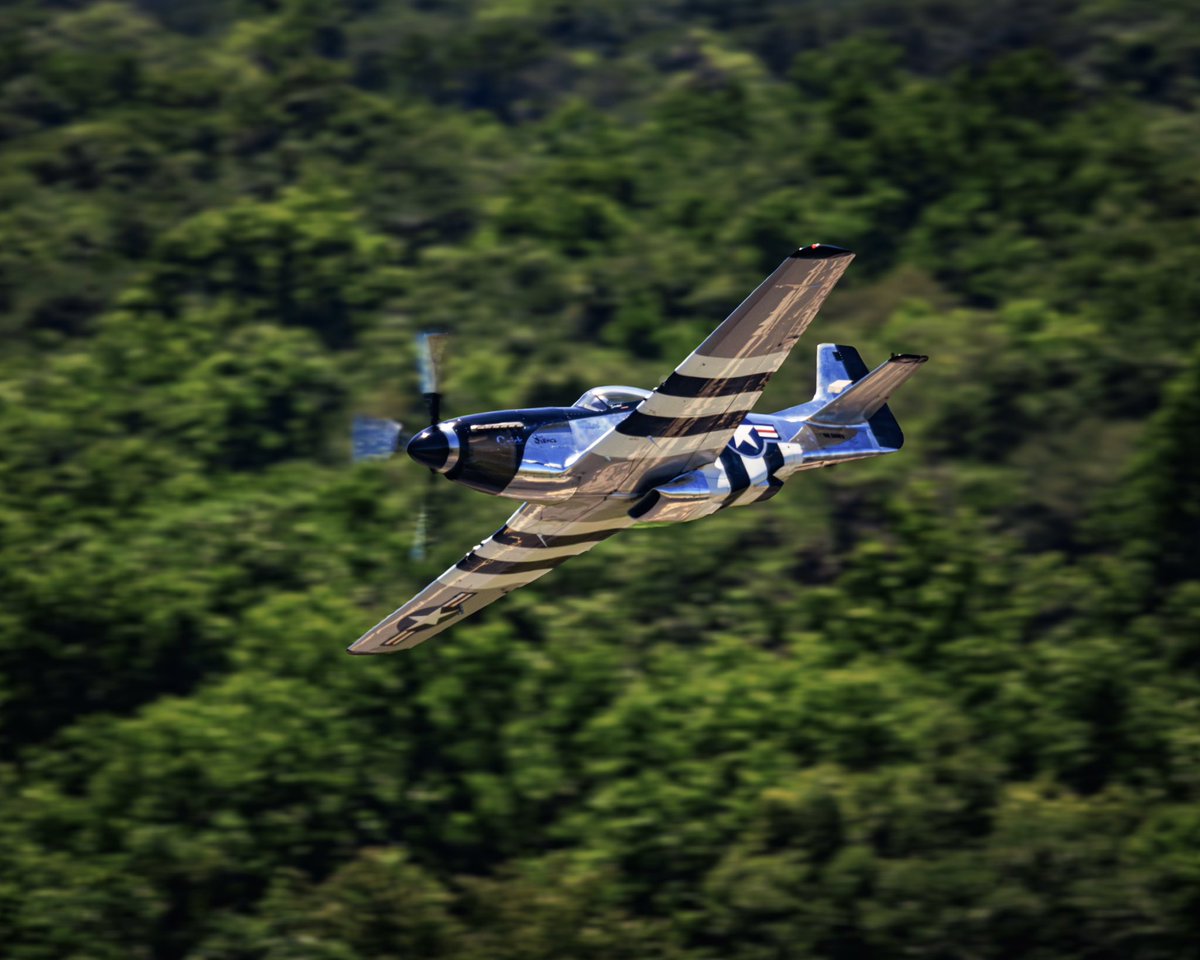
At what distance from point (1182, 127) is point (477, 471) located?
185 feet

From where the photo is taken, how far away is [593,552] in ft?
141

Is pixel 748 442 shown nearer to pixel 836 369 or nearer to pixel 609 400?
pixel 609 400

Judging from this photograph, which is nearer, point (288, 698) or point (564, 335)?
point (288, 698)

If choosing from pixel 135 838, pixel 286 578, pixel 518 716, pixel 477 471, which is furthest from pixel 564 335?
pixel 477 471

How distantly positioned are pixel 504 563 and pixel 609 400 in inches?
137

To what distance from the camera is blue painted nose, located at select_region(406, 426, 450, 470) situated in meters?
18.8

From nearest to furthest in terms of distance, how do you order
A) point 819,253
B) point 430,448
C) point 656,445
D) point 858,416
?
point 819,253 < point 430,448 < point 656,445 < point 858,416

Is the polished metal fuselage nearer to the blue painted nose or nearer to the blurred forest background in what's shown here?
the blue painted nose

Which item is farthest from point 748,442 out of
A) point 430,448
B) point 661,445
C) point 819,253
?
point 430,448

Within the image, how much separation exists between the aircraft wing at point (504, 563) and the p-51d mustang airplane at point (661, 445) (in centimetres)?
2

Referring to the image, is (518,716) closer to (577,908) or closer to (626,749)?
(626,749)

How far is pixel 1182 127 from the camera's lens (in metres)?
68.1

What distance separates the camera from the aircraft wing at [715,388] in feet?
59.3

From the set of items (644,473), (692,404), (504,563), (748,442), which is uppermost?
(692,404)
